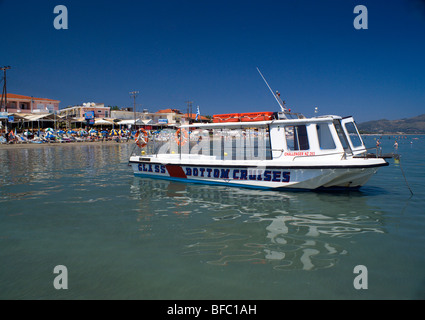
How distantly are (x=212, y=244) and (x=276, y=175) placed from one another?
18.7 ft

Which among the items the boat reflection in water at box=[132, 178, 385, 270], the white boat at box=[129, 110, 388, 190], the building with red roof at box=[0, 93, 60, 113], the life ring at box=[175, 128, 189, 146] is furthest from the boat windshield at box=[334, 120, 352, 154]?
the building with red roof at box=[0, 93, 60, 113]

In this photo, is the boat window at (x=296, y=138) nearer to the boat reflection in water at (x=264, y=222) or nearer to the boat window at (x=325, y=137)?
the boat window at (x=325, y=137)

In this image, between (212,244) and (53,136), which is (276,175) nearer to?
(212,244)

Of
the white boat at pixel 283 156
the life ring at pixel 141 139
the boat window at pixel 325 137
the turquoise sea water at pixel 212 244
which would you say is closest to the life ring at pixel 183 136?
the white boat at pixel 283 156

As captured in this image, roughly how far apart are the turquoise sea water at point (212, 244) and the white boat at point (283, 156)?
2.10 feet

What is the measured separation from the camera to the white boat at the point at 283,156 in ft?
34.5

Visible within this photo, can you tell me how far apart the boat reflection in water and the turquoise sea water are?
0.03 meters

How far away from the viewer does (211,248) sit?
6008 millimetres

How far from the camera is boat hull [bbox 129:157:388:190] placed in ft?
33.9

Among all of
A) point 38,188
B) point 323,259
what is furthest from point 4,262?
point 38,188

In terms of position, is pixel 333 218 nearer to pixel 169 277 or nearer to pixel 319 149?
pixel 319 149

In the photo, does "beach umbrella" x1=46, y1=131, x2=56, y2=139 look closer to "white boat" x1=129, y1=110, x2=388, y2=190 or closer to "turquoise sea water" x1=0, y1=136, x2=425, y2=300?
"turquoise sea water" x1=0, y1=136, x2=425, y2=300

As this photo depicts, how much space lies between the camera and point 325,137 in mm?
10859

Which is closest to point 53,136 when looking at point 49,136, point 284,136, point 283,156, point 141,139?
point 49,136
